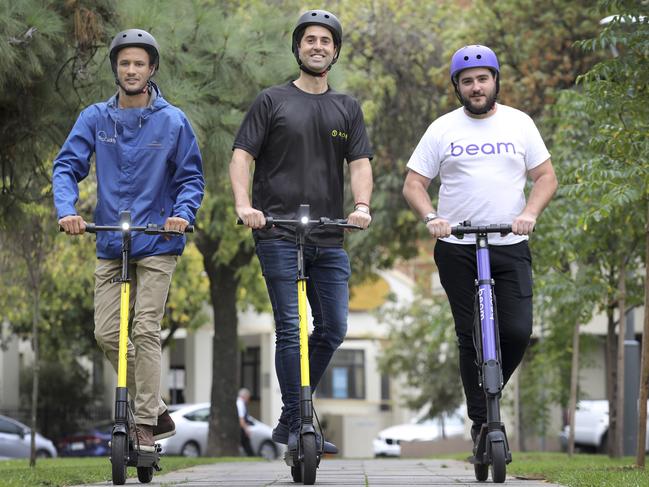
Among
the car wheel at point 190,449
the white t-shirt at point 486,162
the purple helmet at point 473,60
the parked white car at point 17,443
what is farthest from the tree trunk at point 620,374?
the parked white car at point 17,443

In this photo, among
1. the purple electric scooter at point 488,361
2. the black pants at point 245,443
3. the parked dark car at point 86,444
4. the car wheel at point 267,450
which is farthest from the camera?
the parked dark car at point 86,444

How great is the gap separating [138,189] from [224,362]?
16.1m

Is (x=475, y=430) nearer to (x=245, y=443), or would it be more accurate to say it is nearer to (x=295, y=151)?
(x=295, y=151)

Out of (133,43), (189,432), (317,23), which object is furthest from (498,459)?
(189,432)

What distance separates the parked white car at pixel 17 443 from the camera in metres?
29.5

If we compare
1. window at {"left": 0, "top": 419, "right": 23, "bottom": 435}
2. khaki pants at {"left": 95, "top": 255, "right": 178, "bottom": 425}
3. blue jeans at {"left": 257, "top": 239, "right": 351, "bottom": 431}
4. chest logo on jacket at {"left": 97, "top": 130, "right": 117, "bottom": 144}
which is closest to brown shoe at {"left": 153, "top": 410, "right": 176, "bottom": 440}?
khaki pants at {"left": 95, "top": 255, "right": 178, "bottom": 425}

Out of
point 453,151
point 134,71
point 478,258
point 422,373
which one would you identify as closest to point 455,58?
point 453,151

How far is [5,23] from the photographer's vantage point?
29.1ft

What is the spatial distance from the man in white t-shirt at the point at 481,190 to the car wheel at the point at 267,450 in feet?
81.0

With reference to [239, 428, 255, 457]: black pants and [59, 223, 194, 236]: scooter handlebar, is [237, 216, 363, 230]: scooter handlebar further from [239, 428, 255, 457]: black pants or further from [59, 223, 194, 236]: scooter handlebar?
[239, 428, 255, 457]: black pants

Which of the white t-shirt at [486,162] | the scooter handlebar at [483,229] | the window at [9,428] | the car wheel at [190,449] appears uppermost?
the white t-shirt at [486,162]

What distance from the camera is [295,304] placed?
6543 millimetres

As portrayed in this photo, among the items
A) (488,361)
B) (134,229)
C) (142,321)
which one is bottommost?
(488,361)

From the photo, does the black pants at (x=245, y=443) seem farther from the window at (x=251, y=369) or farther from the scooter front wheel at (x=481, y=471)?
the scooter front wheel at (x=481, y=471)
